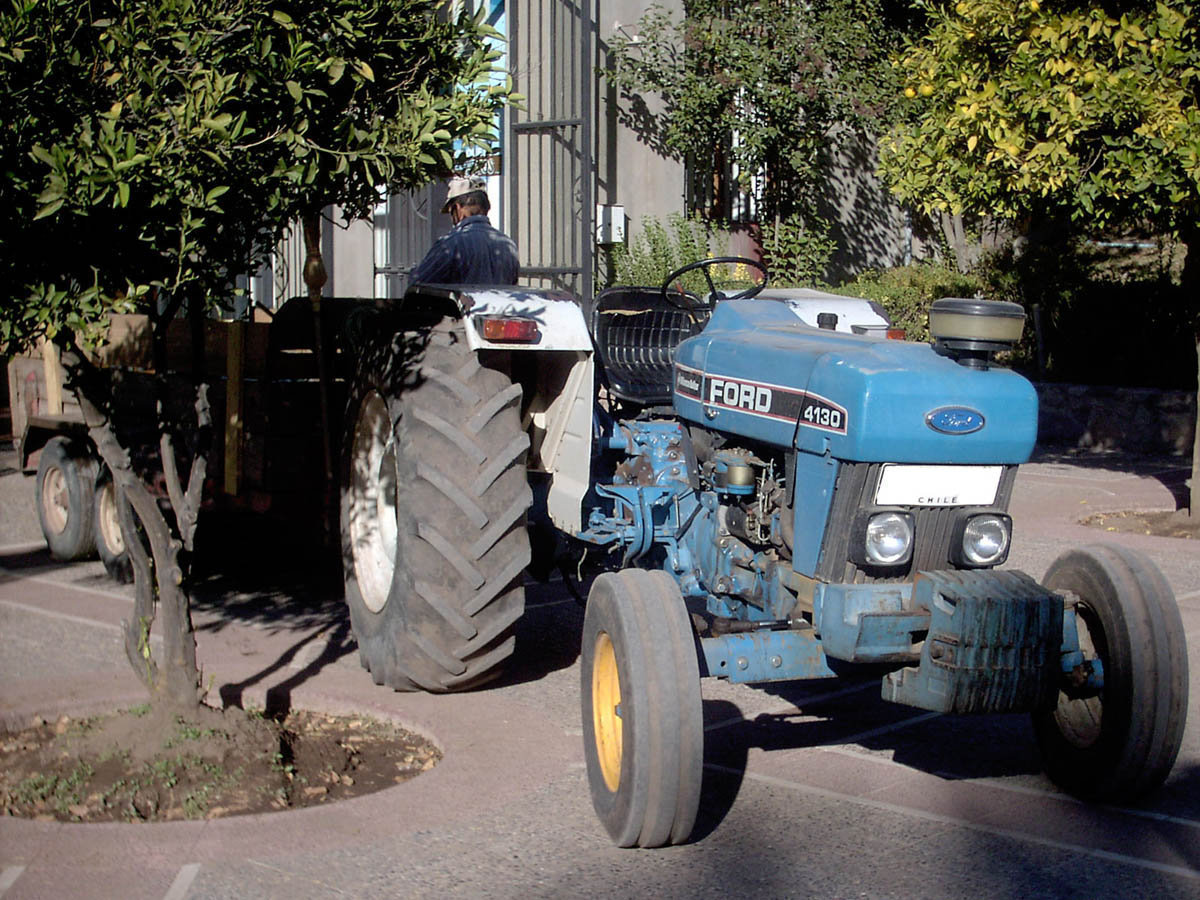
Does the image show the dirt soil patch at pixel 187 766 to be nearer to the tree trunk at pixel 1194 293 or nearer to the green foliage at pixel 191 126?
the green foliage at pixel 191 126

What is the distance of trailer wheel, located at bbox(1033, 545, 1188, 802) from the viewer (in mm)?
4430

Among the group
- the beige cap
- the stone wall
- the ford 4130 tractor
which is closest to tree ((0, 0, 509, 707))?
the ford 4130 tractor

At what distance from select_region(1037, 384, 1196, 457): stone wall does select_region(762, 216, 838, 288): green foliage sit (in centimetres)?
319

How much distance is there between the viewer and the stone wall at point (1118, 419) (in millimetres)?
13359

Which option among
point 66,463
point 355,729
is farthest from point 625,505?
point 66,463

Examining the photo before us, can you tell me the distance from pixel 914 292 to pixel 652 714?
474 inches

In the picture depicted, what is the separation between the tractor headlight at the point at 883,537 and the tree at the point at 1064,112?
4.49 metres

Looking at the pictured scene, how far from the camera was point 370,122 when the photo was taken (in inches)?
185

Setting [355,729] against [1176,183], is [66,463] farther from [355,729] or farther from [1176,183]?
[1176,183]

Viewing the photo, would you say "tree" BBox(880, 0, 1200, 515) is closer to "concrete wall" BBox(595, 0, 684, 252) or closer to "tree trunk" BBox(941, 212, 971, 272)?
"concrete wall" BBox(595, 0, 684, 252)

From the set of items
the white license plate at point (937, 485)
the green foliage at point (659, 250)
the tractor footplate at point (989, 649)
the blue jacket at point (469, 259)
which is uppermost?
the green foliage at point (659, 250)

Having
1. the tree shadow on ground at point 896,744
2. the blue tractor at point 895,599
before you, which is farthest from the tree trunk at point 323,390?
the blue tractor at point 895,599

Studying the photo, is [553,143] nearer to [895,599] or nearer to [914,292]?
[914,292]

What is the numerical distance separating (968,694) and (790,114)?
12.0 m
